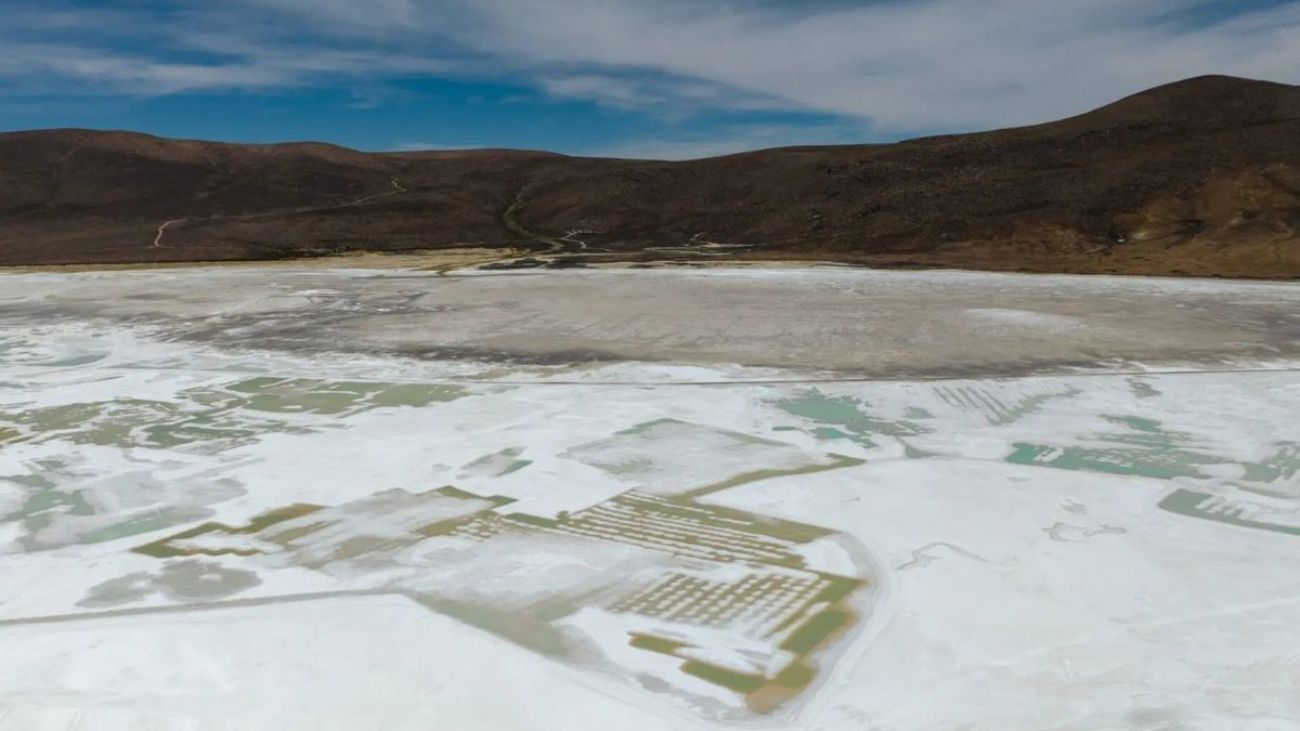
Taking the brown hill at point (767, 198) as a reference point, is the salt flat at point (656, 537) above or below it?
below

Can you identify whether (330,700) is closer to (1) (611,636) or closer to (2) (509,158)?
(1) (611,636)

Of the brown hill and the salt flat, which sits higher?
the brown hill

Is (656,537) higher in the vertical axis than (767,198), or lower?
lower

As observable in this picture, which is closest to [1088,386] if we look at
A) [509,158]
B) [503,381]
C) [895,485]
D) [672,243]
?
[895,485]

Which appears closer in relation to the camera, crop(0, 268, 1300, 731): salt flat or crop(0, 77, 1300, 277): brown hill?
crop(0, 268, 1300, 731): salt flat

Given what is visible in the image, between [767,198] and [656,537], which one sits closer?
[656,537]

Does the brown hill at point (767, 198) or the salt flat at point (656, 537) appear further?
the brown hill at point (767, 198)
